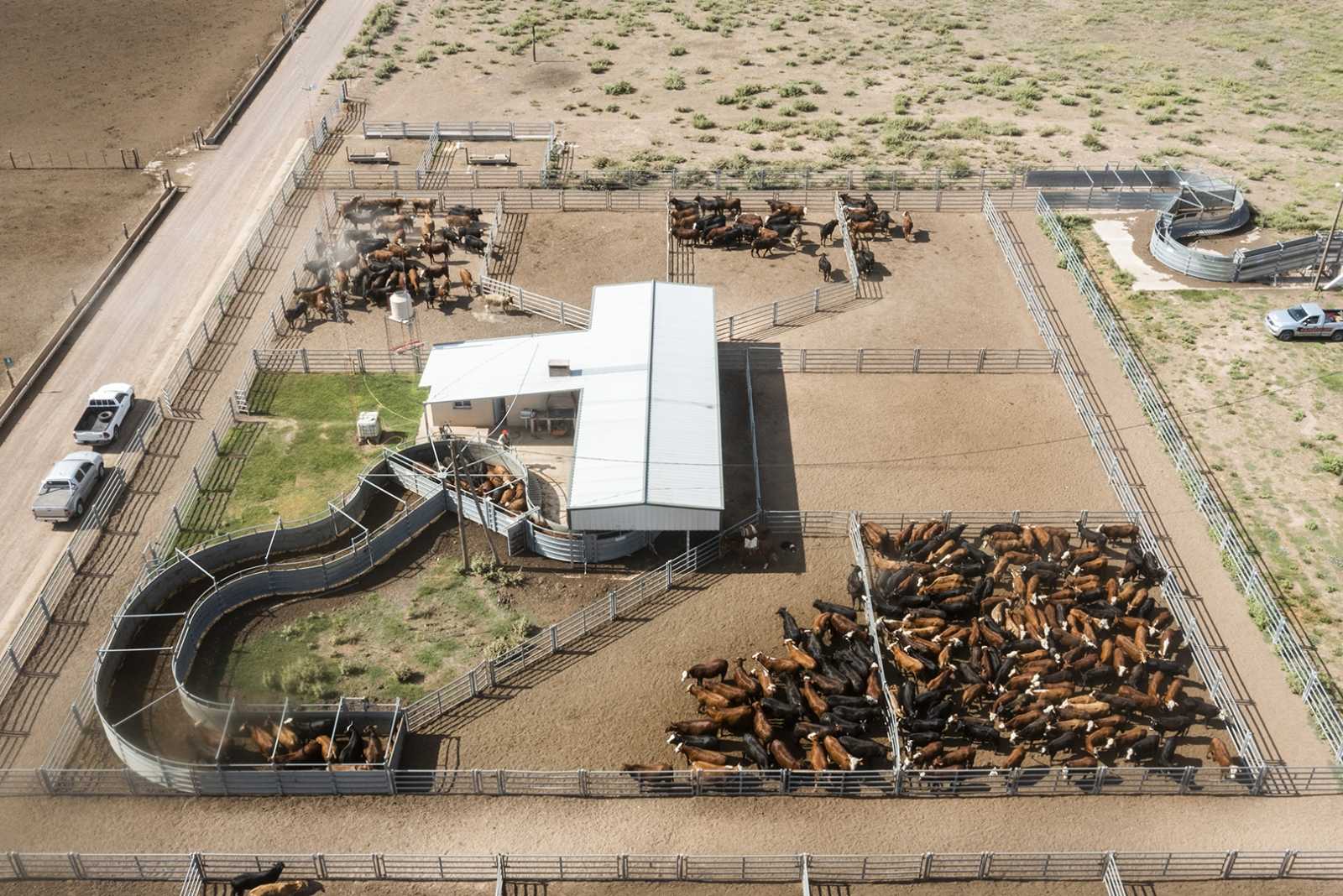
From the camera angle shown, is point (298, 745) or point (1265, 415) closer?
point (298, 745)

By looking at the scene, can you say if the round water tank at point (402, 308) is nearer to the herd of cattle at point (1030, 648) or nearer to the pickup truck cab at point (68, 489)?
the pickup truck cab at point (68, 489)

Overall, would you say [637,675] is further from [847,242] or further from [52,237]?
[52,237]

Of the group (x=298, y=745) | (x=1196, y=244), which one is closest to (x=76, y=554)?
(x=298, y=745)

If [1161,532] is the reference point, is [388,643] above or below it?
above

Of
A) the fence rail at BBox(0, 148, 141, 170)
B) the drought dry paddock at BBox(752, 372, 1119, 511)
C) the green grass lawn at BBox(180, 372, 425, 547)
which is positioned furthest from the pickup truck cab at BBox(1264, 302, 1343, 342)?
the fence rail at BBox(0, 148, 141, 170)

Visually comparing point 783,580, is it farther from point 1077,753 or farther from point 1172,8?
point 1172,8

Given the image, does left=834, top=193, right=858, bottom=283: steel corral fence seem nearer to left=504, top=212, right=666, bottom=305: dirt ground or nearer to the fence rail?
left=504, top=212, right=666, bottom=305: dirt ground
